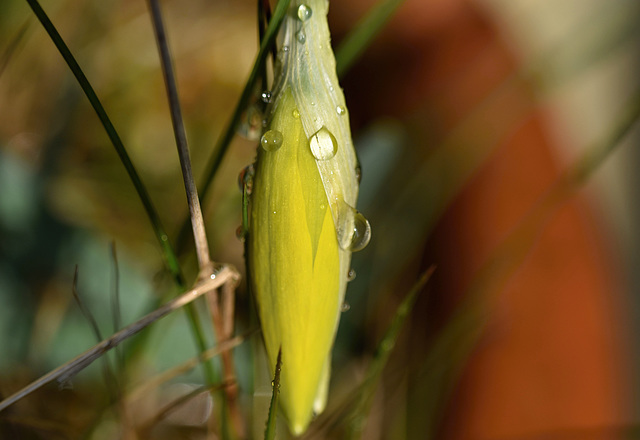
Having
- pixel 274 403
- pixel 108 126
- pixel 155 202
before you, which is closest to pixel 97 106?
pixel 108 126

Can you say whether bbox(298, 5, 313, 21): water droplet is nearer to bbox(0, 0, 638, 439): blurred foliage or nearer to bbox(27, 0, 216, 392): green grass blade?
bbox(27, 0, 216, 392): green grass blade

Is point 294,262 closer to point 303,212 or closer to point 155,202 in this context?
point 303,212

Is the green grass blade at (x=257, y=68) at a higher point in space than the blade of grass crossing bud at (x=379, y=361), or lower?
higher

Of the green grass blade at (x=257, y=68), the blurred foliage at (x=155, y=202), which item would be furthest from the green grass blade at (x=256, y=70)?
the blurred foliage at (x=155, y=202)

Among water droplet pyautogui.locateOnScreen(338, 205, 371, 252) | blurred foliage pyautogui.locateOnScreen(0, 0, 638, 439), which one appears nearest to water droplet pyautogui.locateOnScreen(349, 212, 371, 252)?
water droplet pyautogui.locateOnScreen(338, 205, 371, 252)

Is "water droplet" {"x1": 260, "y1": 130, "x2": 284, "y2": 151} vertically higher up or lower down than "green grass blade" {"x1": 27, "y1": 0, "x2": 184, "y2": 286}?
lower down

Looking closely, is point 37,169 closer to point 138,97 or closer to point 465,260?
point 138,97

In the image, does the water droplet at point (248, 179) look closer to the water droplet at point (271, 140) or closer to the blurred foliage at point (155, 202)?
the water droplet at point (271, 140)
